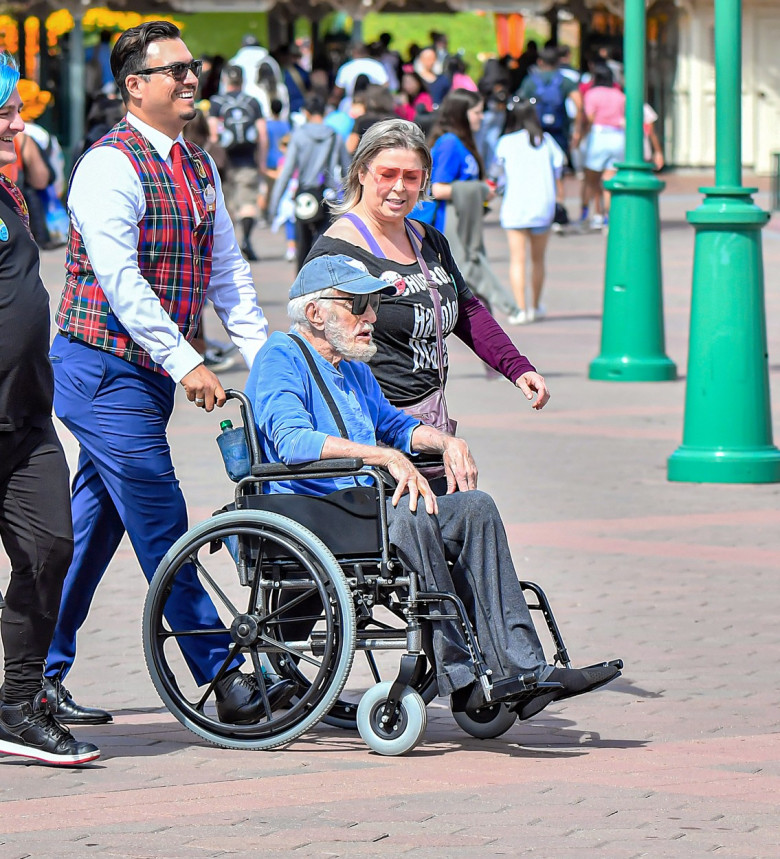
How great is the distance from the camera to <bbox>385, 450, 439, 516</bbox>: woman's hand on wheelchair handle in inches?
198

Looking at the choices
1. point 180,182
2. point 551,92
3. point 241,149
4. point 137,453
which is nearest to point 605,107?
point 551,92

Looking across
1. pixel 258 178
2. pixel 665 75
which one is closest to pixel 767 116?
pixel 665 75

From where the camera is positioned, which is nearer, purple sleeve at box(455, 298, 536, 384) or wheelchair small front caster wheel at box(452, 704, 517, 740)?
wheelchair small front caster wheel at box(452, 704, 517, 740)

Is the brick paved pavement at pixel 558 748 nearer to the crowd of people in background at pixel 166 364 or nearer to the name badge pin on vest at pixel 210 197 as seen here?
the crowd of people in background at pixel 166 364

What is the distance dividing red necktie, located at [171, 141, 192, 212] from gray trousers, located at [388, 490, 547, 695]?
1.00 metres

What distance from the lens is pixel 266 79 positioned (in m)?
25.7

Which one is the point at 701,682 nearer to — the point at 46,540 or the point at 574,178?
the point at 46,540

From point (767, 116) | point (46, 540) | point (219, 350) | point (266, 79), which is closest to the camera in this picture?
point (46, 540)

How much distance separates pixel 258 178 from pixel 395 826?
16.4 m

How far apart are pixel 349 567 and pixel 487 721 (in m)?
0.59

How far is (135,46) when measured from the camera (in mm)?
5305

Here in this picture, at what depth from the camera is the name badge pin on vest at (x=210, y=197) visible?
5391mm

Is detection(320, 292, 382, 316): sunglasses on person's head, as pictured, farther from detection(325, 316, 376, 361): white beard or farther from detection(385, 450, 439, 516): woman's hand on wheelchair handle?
detection(385, 450, 439, 516): woman's hand on wheelchair handle

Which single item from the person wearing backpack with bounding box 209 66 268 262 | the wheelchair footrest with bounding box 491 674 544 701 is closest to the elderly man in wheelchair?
the wheelchair footrest with bounding box 491 674 544 701
